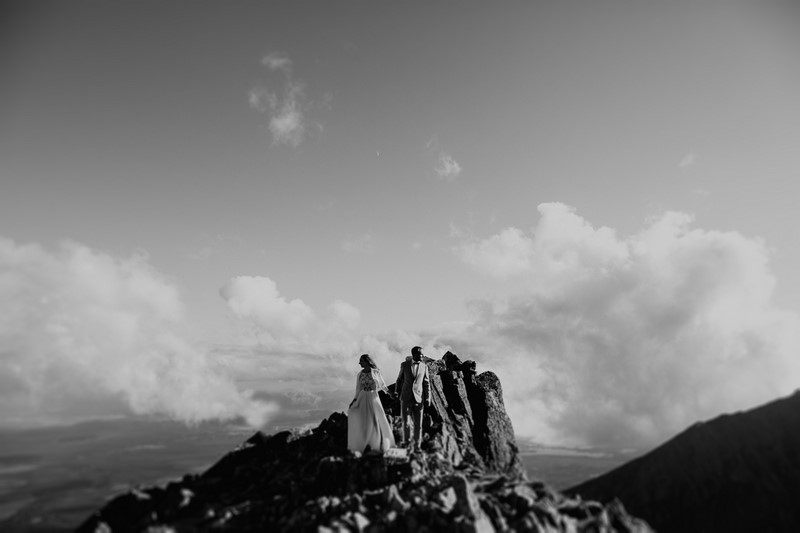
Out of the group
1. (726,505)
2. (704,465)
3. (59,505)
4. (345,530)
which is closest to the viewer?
(345,530)

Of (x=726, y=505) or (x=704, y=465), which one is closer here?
(x=726, y=505)

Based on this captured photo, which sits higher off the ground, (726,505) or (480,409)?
(480,409)

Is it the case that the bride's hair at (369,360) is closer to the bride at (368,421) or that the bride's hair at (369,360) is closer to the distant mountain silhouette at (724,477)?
the bride at (368,421)

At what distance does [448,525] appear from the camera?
1577 centimetres

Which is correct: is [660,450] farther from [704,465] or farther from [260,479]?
[260,479]

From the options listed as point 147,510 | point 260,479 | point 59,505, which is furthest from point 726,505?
point 59,505

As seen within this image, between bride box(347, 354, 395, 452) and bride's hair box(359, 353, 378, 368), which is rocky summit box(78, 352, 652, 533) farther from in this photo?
bride's hair box(359, 353, 378, 368)

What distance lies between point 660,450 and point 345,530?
22165mm

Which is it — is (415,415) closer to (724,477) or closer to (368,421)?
(368,421)

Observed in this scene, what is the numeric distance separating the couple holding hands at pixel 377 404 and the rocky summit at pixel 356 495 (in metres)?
1.07

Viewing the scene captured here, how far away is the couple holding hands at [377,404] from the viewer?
23.5 meters

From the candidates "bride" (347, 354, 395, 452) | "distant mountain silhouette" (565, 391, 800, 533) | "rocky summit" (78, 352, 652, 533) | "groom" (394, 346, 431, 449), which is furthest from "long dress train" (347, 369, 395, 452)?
"distant mountain silhouette" (565, 391, 800, 533)

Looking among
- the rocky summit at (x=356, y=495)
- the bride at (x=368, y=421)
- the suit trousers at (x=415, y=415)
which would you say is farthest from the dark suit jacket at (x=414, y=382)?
the rocky summit at (x=356, y=495)

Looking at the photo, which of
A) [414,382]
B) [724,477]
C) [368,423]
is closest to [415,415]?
[414,382]
